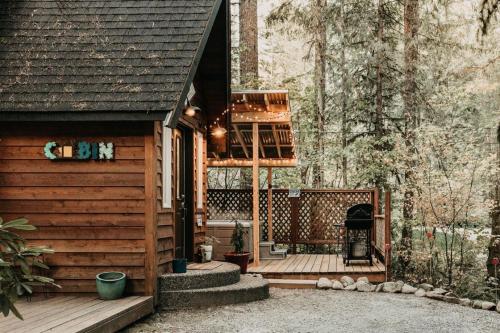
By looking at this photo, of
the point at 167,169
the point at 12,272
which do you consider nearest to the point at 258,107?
the point at 167,169

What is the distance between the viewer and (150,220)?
7.11 meters

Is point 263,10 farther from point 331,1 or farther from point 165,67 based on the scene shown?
point 165,67

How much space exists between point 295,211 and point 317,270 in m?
3.76

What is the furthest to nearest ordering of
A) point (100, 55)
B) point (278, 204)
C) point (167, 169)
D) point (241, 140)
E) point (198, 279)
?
1. point (278, 204)
2. point (241, 140)
3. point (167, 169)
4. point (198, 279)
5. point (100, 55)

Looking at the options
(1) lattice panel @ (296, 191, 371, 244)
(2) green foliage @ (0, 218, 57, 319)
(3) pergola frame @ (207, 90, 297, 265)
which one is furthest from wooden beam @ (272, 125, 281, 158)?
(2) green foliage @ (0, 218, 57, 319)

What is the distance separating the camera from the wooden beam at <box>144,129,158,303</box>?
279 inches

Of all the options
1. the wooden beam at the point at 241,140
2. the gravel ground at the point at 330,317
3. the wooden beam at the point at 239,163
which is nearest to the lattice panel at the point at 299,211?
the wooden beam at the point at 239,163

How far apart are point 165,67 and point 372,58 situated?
8.38 metres

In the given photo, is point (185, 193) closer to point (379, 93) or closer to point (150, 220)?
point (150, 220)

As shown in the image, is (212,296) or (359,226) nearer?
(212,296)

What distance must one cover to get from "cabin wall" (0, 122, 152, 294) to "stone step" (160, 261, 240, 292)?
42 centimetres

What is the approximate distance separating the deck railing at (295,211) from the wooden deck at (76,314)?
6.86m

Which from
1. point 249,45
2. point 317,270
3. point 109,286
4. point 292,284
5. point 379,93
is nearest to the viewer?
point 109,286

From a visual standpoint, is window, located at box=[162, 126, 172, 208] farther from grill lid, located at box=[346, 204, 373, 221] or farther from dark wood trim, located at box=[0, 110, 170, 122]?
grill lid, located at box=[346, 204, 373, 221]
